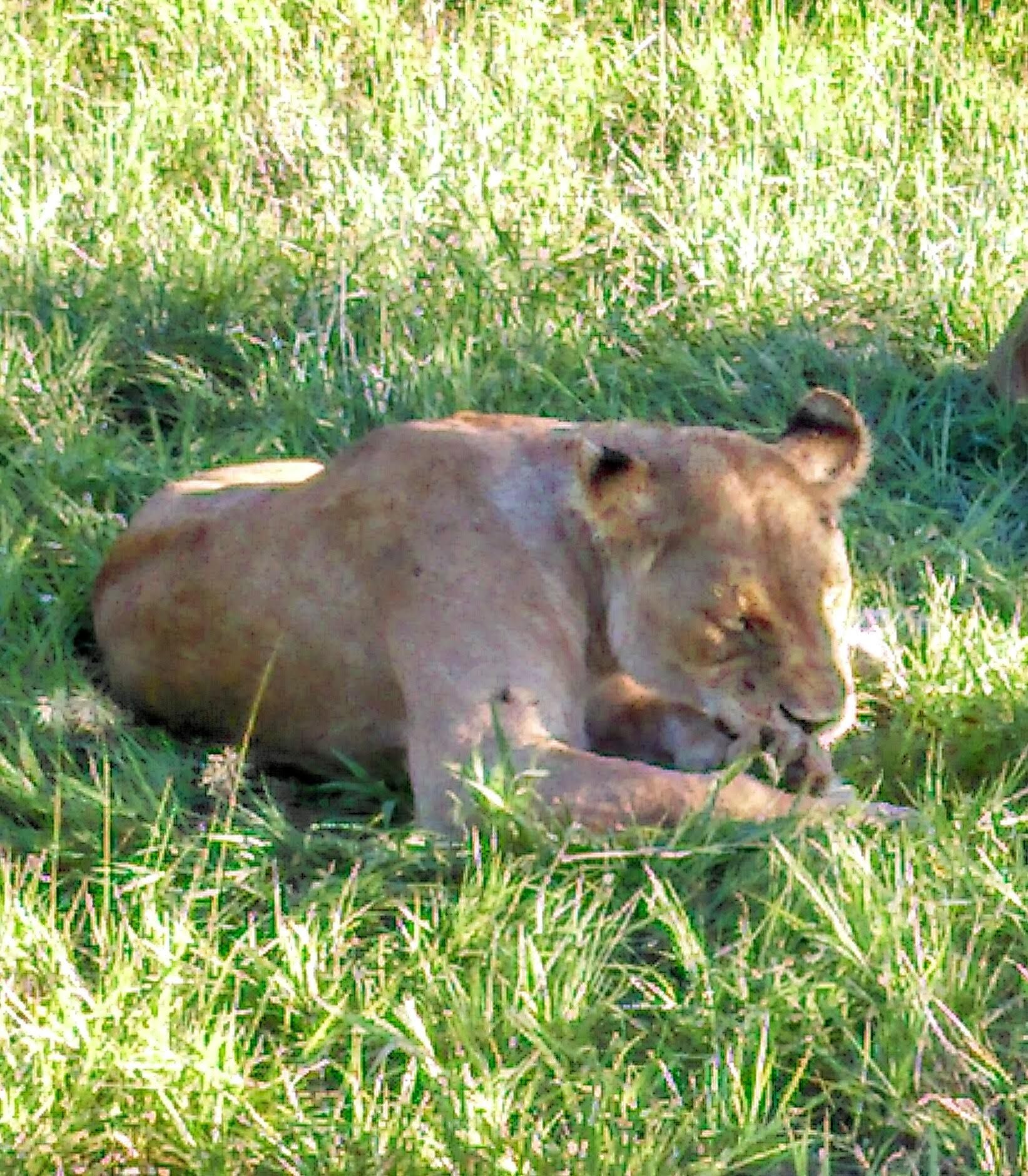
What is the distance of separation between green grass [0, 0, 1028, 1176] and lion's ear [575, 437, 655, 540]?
0.51 meters

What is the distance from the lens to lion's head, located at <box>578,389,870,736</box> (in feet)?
10.2

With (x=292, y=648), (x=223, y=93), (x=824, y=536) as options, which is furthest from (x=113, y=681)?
(x=223, y=93)

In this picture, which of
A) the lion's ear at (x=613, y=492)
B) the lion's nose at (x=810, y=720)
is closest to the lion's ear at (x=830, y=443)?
the lion's ear at (x=613, y=492)

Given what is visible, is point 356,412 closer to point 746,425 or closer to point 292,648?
point 746,425

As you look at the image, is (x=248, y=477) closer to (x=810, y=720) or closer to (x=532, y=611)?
(x=532, y=611)

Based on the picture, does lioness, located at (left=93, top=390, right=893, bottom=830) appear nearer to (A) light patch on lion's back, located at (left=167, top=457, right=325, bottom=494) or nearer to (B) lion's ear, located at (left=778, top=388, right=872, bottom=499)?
(B) lion's ear, located at (left=778, top=388, right=872, bottom=499)

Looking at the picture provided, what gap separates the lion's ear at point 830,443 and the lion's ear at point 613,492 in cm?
27

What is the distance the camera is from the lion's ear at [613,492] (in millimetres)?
3174

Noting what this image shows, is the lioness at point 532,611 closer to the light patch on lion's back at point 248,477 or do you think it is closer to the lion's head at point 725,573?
the lion's head at point 725,573

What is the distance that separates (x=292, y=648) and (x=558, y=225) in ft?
6.53

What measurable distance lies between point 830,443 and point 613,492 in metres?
0.41

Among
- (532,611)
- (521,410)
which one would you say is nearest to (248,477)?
(521,410)

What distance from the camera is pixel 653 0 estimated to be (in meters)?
5.96

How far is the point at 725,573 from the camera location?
123 inches
